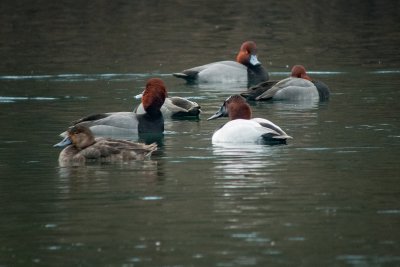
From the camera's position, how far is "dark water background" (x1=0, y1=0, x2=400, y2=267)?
995 cm

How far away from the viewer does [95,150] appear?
14.7 m

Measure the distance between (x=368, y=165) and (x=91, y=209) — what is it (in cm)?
368

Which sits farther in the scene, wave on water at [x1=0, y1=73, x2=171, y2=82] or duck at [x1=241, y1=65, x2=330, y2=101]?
wave on water at [x1=0, y1=73, x2=171, y2=82]

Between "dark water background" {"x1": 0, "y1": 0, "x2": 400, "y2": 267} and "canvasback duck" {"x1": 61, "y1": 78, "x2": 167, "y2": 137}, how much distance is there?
1.67ft

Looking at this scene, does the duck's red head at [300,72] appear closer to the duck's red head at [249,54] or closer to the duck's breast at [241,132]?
the duck's red head at [249,54]

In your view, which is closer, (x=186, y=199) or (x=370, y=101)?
(x=186, y=199)

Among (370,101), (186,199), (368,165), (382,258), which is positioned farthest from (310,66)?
(382,258)

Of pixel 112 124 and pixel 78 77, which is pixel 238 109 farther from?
pixel 78 77

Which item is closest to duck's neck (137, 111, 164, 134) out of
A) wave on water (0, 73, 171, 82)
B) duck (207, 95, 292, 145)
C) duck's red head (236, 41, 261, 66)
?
duck (207, 95, 292, 145)

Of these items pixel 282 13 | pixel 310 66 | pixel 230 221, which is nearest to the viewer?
pixel 230 221

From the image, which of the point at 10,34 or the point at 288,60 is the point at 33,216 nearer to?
the point at 288,60

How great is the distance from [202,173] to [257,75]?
12.4m

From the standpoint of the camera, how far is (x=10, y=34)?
34625 millimetres

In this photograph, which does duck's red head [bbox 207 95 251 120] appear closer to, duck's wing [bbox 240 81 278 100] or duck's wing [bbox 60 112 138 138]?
duck's wing [bbox 60 112 138 138]
